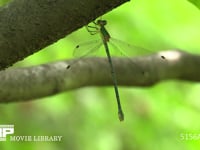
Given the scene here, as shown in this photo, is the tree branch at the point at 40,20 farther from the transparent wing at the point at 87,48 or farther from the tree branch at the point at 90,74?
the transparent wing at the point at 87,48

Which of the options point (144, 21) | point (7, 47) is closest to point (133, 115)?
point (144, 21)

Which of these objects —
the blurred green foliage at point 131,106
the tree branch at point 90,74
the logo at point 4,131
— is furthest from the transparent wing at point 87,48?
A: the logo at point 4,131

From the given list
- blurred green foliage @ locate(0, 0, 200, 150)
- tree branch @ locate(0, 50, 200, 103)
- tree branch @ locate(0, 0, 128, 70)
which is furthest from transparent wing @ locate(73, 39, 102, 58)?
tree branch @ locate(0, 0, 128, 70)

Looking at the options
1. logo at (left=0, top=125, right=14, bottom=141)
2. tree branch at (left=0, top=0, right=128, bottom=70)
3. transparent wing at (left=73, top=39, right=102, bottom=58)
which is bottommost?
tree branch at (left=0, top=0, right=128, bottom=70)

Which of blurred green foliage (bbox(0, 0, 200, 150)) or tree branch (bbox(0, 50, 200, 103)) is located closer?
tree branch (bbox(0, 50, 200, 103))

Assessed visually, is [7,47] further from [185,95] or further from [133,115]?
[185,95]

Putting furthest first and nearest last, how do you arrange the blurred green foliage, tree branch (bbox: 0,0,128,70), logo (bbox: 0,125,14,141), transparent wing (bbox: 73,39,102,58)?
the blurred green foliage → logo (bbox: 0,125,14,141) → transparent wing (bbox: 73,39,102,58) → tree branch (bbox: 0,0,128,70)

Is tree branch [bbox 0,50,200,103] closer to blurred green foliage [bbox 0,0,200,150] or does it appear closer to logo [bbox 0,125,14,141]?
blurred green foliage [bbox 0,0,200,150]
